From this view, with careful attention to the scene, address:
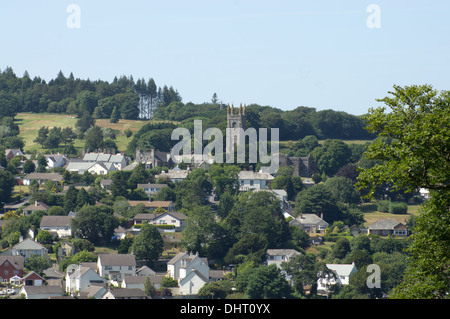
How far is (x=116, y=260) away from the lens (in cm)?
5488

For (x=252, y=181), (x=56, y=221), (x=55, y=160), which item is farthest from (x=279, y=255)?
(x=55, y=160)

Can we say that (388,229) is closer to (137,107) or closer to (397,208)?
(397,208)

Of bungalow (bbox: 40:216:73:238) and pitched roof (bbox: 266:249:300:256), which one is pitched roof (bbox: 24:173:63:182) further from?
pitched roof (bbox: 266:249:300:256)

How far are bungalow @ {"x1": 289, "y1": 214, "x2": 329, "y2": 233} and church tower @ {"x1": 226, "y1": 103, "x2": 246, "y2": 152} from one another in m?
25.8

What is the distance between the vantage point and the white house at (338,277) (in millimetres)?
52875

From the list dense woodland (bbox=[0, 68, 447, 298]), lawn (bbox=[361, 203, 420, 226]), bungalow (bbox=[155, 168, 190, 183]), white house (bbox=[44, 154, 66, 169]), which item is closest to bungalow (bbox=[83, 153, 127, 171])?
white house (bbox=[44, 154, 66, 169])

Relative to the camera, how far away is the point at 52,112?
443 ft

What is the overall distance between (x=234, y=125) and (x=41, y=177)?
2715cm

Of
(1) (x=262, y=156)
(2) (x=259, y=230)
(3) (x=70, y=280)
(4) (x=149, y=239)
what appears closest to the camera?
(3) (x=70, y=280)

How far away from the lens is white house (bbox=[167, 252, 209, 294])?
2072 inches

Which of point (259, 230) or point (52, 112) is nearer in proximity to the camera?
point (259, 230)

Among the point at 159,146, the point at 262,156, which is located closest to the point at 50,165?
the point at 159,146
